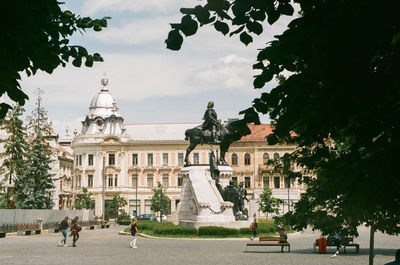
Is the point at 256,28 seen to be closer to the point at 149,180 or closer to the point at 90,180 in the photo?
the point at 149,180

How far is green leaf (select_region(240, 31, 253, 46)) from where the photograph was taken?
5392 mm

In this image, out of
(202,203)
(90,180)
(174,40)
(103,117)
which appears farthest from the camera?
(103,117)

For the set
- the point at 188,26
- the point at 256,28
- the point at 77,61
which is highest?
the point at 77,61

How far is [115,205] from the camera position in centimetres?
8156

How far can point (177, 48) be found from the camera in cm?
481

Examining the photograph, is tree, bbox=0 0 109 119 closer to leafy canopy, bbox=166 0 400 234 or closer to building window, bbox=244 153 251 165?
leafy canopy, bbox=166 0 400 234

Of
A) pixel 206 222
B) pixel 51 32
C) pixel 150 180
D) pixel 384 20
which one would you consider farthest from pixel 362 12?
pixel 150 180

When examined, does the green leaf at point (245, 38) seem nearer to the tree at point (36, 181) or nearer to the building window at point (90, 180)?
the tree at point (36, 181)

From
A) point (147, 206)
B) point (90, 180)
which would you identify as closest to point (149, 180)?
point (147, 206)

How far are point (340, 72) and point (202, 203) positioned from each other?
3051cm

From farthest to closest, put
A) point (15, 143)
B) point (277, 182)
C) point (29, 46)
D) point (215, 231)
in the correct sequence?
point (277, 182)
point (15, 143)
point (215, 231)
point (29, 46)

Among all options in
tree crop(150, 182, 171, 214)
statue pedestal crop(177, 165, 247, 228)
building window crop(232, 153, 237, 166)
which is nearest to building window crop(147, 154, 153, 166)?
tree crop(150, 182, 171, 214)

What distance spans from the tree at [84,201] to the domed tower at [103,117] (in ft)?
37.8

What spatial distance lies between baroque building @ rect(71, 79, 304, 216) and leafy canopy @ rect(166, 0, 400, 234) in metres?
82.3
